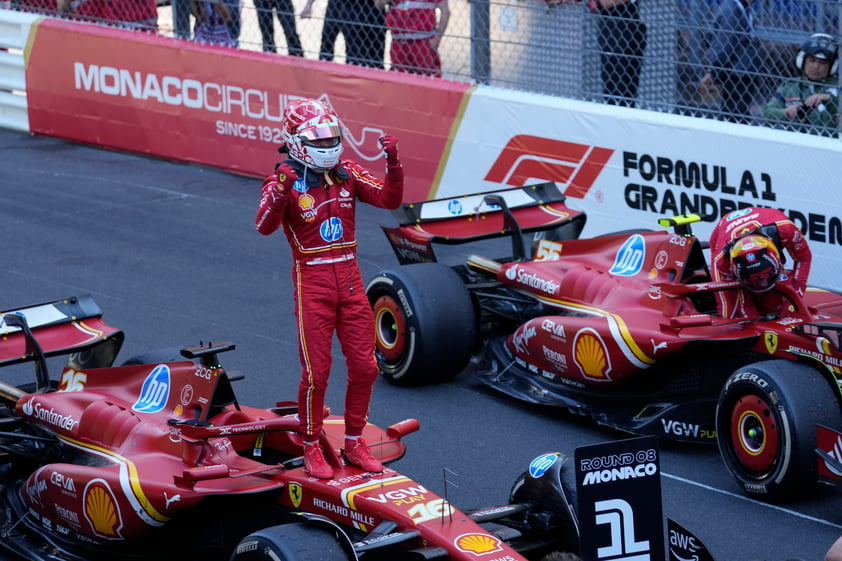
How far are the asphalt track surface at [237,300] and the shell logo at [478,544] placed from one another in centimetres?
123

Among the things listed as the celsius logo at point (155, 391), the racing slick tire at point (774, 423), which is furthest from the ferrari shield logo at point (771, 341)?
the celsius logo at point (155, 391)

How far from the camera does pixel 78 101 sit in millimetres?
14914

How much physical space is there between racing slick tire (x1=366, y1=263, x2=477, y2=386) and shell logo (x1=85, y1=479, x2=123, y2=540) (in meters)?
2.55

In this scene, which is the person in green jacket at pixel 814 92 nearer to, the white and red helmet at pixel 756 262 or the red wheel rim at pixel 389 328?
the white and red helmet at pixel 756 262

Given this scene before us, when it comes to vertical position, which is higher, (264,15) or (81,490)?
(264,15)

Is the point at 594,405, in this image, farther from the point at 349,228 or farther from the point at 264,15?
the point at 264,15

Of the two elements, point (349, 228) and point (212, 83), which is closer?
point (349, 228)

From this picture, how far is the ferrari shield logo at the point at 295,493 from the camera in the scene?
5.55m

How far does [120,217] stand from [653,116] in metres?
5.03

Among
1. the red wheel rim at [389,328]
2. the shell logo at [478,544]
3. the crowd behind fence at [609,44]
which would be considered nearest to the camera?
the shell logo at [478,544]

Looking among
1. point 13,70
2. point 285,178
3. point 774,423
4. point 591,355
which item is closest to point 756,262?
point 774,423

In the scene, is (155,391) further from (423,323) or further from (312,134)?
(423,323)

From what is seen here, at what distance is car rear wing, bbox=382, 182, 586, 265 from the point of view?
28.3 ft

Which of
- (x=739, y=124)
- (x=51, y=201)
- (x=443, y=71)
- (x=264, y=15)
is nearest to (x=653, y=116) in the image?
(x=739, y=124)
